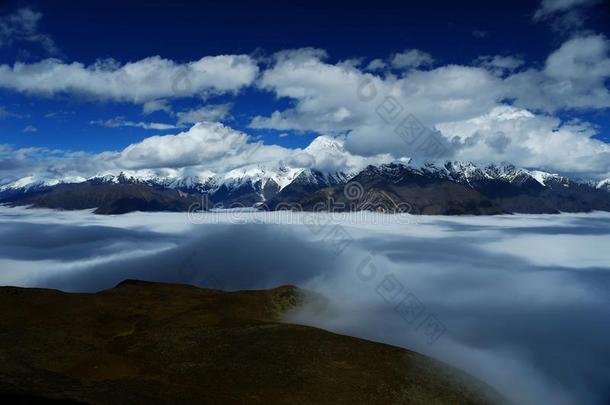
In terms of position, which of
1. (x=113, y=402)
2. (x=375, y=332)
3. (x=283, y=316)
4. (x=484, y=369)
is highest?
(x=113, y=402)

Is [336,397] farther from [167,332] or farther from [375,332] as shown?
[375,332]

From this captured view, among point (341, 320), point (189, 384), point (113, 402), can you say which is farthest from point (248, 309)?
point (113, 402)

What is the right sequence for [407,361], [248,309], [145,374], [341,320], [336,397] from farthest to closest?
[341,320]
[248,309]
[407,361]
[145,374]
[336,397]

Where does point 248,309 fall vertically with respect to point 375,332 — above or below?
above

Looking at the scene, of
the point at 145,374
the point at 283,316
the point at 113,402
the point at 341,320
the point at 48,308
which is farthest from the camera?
the point at 341,320


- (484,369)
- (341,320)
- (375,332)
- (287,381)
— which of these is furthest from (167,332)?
(484,369)

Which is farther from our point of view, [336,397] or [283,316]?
[283,316]
